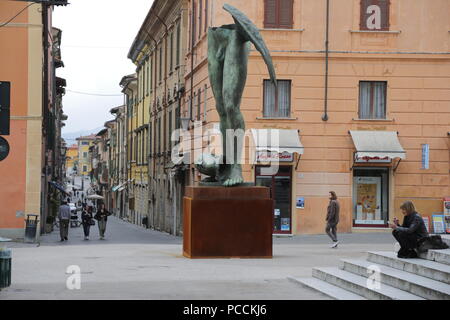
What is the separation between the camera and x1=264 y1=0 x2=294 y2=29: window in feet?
105

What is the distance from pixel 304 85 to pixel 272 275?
19.4 m

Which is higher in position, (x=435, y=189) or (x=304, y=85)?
(x=304, y=85)

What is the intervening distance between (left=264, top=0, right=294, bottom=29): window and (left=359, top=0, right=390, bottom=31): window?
256 cm

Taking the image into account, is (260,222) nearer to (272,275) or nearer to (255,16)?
(272,275)

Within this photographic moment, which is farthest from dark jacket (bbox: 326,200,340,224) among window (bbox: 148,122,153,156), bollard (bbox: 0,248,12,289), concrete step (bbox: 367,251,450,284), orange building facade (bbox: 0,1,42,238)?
window (bbox: 148,122,153,156)

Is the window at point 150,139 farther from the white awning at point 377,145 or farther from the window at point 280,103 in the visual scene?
the white awning at point 377,145

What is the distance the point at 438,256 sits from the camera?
39.3 ft

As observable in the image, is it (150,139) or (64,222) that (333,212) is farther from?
(150,139)

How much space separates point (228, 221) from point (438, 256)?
4267 mm

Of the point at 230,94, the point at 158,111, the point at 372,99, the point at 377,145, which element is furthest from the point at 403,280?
the point at 158,111

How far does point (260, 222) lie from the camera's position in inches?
604

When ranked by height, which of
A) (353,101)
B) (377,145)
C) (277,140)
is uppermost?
(353,101)
